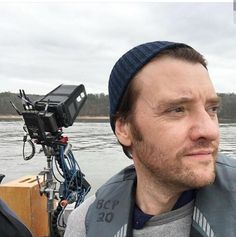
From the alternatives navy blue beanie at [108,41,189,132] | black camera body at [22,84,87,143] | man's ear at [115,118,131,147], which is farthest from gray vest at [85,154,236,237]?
black camera body at [22,84,87,143]

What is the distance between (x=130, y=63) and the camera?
140 centimetres

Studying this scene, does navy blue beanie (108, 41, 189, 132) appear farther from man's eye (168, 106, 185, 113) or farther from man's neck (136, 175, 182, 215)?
man's neck (136, 175, 182, 215)

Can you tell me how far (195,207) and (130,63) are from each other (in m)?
0.53

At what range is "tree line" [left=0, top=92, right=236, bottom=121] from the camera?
2.07 m

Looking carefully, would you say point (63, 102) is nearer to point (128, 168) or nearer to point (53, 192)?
point (53, 192)

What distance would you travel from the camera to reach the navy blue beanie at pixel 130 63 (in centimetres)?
137

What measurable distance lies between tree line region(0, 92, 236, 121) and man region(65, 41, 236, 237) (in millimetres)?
218

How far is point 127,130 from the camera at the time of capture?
1.48 meters

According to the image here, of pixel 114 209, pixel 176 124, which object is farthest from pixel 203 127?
pixel 114 209

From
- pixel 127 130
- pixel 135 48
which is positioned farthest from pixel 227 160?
pixel 135 48

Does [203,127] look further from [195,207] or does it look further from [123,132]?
[123,132]

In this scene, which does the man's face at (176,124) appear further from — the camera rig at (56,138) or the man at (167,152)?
the camera rig at (56,138)

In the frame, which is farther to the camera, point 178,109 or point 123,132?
point 123,132

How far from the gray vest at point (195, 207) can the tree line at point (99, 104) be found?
0.97 feet
